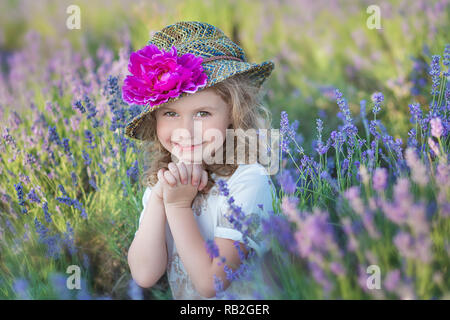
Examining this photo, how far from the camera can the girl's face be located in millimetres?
1624

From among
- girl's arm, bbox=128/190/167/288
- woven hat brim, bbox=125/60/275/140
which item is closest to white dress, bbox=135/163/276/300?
girl's arm, bbox=128/190/167/288

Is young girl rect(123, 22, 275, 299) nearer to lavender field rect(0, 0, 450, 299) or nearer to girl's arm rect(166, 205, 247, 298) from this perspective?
girl's arm rect(166, 205, 247, 298)

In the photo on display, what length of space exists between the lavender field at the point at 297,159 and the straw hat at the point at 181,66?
1.02 ft

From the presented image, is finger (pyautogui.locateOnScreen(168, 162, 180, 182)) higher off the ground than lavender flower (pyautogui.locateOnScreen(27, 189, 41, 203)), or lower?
higher

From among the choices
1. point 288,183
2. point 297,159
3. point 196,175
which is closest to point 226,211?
point 196,175

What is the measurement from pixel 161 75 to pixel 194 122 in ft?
0.70

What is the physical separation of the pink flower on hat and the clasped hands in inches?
10.2

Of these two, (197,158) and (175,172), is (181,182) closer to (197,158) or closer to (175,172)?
(175,172)

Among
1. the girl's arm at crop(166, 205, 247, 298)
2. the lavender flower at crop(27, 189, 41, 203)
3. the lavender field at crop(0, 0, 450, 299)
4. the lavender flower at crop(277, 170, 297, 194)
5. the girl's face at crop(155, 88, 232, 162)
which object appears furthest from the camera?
the lavender flower at crop(27, 189, 41, 203)

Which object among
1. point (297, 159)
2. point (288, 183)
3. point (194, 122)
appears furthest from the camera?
point (297, 159)

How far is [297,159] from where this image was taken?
236 cm

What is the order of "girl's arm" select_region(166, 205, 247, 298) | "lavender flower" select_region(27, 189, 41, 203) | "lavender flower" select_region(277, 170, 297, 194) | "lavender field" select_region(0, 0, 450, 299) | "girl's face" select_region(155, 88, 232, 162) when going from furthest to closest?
1. "lavender flower" select_region(27, 189, 41, 203)
2. "girl's face" select_region(155, 88, 232, 162)
3. "girl's arm" select_region(166, 205, 247, 298)
4. "lavender flower" select_region(277, 170, 297, 194)
5. "lavender field" select_region(0, 0, 450, 299)
